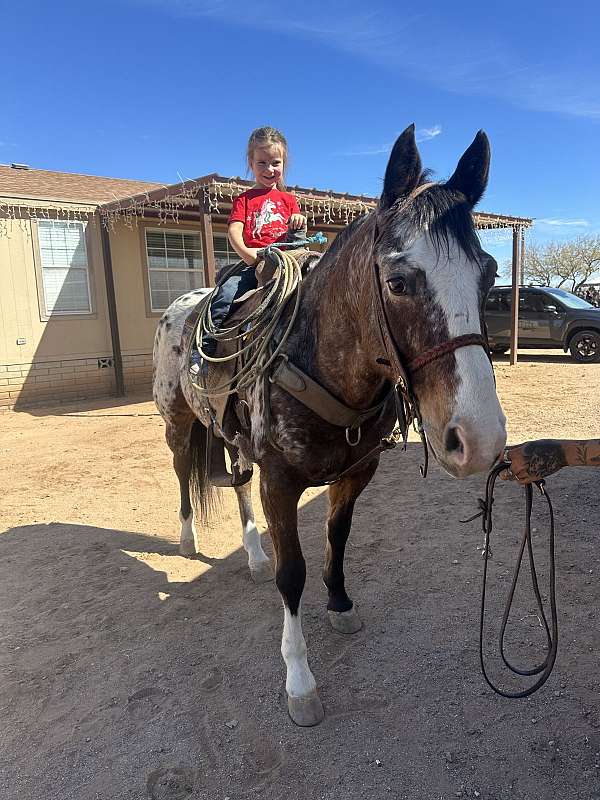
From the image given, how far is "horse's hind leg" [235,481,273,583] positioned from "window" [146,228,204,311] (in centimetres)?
827

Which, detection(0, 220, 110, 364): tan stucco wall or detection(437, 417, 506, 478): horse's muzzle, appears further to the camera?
detection(0, 220, 110, 364): tan stucco wall

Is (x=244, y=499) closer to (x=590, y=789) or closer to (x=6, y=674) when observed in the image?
(x=6, y=674)

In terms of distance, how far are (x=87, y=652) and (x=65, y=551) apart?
53.6 inches

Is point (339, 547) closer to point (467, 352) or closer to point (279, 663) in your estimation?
point (279, 663)

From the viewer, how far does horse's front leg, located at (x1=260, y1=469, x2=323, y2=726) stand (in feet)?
7.25

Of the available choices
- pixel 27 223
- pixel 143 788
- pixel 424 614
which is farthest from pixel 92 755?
pixel 27 223

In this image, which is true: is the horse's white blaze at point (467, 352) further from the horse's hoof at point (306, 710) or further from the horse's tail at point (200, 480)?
the horse's tail at point (200, 480)

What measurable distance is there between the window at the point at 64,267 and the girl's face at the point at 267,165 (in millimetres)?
8296

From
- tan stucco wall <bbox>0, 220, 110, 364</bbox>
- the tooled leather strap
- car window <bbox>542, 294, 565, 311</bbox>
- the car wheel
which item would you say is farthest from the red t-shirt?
car window <bbox>542, 294, 565, 311</bbox>

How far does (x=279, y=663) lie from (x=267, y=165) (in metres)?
2.62

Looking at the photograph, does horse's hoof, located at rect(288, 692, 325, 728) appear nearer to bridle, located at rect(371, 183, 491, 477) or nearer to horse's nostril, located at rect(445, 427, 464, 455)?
bridle, located at rect(371, 183, 491, 477)

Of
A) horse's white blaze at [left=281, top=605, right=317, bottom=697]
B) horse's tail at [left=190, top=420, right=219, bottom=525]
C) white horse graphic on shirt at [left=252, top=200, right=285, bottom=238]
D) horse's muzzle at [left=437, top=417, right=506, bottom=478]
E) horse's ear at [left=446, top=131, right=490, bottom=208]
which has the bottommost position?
horse's white blaze at [left=281, top=605, right=317, bottom=697]

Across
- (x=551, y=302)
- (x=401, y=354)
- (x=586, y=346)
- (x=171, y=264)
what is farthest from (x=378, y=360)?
(x=551, y=302)

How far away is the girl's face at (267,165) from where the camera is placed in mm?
2906
